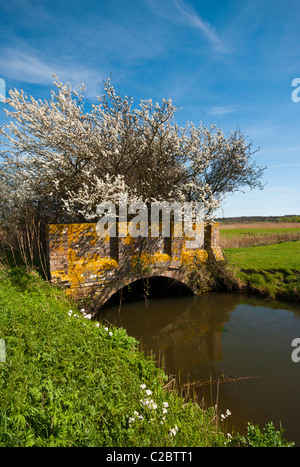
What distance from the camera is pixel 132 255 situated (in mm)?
7891

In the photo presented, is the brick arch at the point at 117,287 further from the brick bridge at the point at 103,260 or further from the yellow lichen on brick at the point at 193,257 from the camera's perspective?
the yellow lichen on brick at the point at 193,257

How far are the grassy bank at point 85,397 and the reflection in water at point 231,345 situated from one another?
3.17ft

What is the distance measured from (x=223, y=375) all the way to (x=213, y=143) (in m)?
9.06

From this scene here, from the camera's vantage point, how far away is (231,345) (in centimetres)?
601

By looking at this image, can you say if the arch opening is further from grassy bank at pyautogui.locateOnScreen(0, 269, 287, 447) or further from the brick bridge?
grassy bank at pyautogui.locateOnScreen(0, 269, 287, 447)

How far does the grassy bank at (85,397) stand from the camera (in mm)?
2406
